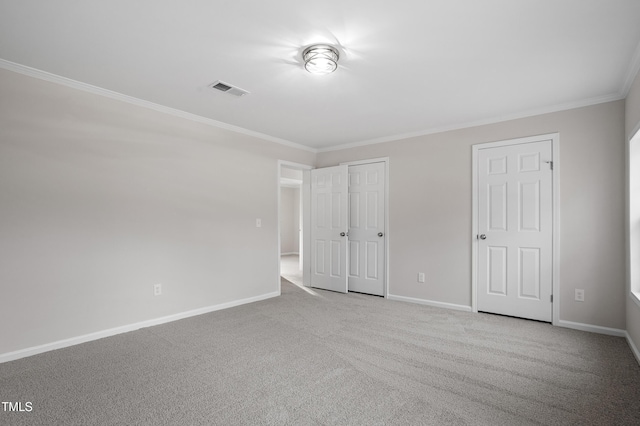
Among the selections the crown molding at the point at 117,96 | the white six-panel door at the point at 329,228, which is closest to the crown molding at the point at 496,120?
the white six-panel door at the point at 329,228

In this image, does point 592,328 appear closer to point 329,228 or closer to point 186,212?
point 329,228

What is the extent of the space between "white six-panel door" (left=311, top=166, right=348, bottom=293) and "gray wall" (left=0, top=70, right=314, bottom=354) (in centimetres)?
135

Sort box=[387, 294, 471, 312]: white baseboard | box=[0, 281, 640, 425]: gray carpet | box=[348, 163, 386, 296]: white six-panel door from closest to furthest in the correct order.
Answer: box=[0, 281, 640, 425]: gray carpet, box=[387, 294, 471, 312]: white baseboard, box=[348, 163, 386, 296]: white six-panel door

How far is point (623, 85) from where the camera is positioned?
3.01m

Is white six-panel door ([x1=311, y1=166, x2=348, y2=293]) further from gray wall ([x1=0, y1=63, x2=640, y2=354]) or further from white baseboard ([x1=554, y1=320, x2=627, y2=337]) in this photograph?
white baseboard ([x1=554, y1=320, x2=627, y2=337])

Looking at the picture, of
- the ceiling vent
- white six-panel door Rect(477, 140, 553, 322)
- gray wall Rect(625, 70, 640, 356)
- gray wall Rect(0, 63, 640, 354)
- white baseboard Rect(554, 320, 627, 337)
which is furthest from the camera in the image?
white six-panel door Rect(477, 140, 553, 322)

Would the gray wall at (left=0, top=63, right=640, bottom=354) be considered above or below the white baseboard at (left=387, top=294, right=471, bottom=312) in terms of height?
above

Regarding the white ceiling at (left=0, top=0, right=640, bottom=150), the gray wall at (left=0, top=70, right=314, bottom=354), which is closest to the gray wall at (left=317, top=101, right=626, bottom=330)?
the white ceiling at (left=0, top=0, right=640, bottom=150)

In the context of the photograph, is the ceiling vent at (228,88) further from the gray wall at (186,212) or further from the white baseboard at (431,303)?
the white baseboard at (431,303)

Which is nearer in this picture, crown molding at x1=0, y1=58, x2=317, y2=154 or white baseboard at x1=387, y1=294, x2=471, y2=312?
crown molding at x1=0, y1=58, x2=317, y2=154

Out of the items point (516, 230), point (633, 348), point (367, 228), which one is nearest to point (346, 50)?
point (516, 230)

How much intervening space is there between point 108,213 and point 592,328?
5081 millimetres

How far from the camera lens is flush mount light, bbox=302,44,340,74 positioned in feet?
7.88

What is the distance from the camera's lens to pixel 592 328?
338 cm
